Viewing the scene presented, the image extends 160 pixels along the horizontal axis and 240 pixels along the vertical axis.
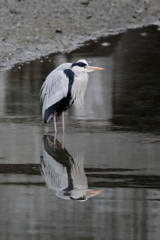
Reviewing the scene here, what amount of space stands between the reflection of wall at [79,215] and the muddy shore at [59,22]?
9172 mm

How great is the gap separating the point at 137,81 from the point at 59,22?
9220 millimetres

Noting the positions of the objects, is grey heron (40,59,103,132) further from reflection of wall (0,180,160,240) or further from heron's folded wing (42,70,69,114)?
reflection of wall (0,180,160,240)

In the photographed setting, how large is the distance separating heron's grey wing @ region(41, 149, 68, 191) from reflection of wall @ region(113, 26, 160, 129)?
2300 mm

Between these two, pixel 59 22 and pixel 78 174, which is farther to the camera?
pixel 59 22

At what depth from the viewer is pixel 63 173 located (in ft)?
25.3

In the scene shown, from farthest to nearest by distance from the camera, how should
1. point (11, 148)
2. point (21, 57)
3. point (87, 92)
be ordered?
point (21, 57) < point (87, 92) < point (11, 148)

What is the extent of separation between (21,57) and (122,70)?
2753 millimetres

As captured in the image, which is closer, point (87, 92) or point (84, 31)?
point (87, 92)

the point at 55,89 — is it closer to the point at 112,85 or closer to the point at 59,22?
the point at 112,85

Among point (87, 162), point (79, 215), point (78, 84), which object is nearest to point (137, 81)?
point (78, 84)

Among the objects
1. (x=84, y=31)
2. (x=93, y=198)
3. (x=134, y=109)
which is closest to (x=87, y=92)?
(x=134, y=109)

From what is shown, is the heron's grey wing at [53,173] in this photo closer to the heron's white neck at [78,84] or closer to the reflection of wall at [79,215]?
the reflection of wall at [79,215]

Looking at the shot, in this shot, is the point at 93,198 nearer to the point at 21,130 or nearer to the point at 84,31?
the point at 21,130

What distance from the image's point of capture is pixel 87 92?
43.2 ft
